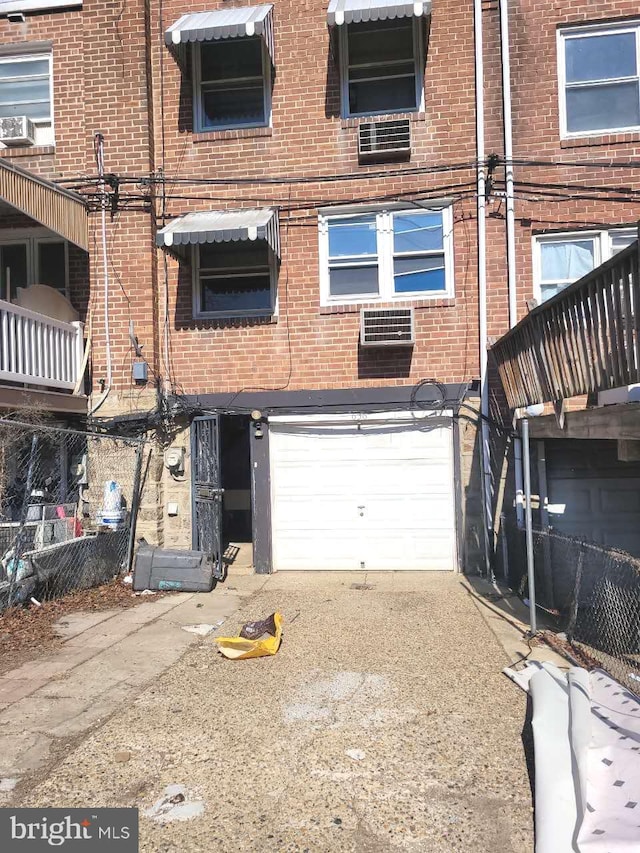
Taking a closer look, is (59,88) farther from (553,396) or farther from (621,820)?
(621,820)

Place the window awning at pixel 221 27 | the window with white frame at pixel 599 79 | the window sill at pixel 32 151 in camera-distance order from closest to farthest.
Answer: the window awning at pixel 221 27 → the window with white frame at pixel 599 79 → the window sill at pixel 32 151

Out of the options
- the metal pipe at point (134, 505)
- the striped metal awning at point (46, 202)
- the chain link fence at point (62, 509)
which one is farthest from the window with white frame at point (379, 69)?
the chain link fence at point (62, 509)

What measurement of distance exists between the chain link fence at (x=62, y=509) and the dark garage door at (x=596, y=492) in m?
6.10

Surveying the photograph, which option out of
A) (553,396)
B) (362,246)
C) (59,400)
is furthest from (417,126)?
(59,400)

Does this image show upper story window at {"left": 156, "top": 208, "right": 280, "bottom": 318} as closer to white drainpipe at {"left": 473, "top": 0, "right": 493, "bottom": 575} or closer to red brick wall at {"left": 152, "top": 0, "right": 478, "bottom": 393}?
red brick wall at {"left": 152, "top": 0, "right": 478, "bottom": 393}

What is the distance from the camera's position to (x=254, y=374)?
9477 millimetres

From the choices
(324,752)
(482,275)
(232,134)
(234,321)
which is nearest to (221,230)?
(234,321)

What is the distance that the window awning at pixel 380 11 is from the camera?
834 centimetres

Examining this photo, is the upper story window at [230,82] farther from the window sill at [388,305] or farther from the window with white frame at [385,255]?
the window sill at [388,305]

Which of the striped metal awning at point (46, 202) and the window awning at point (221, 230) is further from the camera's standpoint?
the window awning at point (221, 230)

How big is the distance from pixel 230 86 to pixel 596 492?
8.14 meters

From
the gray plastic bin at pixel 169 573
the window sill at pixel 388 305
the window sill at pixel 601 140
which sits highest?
the window sill at pixel 601 140

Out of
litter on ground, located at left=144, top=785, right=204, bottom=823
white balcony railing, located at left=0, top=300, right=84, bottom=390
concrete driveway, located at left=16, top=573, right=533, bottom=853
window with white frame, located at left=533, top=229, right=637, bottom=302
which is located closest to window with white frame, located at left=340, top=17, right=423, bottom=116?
window with white frame, located at left=533, top=229, right=637, bottom=302

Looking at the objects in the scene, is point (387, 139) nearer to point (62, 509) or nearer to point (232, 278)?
point (232, 278)
